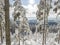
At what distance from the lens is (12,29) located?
257 centimetres

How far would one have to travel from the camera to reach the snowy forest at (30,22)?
2.53 meters

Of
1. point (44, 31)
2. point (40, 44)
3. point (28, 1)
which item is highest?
point (28, 1)

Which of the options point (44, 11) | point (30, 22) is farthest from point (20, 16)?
point (44, 11)

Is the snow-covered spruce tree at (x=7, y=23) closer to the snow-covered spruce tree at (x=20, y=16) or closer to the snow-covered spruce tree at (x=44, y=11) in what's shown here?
the snow-covered spruce tree at (x=20, y=16)

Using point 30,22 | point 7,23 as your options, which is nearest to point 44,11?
point 30,22

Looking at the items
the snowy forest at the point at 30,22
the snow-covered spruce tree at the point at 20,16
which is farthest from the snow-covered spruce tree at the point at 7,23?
the snow-covered spruce tree at the point at 20,16

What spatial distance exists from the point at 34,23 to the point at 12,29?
0.99ft

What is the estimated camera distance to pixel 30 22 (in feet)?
8.38

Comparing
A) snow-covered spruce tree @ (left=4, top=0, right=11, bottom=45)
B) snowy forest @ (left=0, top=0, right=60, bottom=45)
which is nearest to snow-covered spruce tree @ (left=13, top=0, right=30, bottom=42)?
snowy forest @ (left=0, top=0, right=60, bottom=45)

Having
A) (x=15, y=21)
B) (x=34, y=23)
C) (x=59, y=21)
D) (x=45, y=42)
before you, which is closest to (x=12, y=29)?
(x=15, y=21)

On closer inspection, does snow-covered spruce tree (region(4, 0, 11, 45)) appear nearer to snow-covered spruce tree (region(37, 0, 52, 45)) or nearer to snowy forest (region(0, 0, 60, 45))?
snowy forest (region(0, 0, 60, 45))

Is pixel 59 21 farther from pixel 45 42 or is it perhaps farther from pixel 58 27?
pixel 45 42

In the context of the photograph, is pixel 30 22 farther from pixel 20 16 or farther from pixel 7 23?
pixel 7 23

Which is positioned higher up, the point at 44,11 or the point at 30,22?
the point at 44,11
